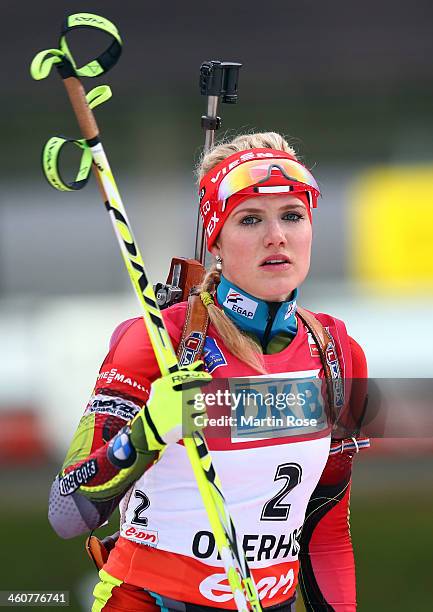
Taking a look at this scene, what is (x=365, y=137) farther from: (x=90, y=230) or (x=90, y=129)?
(x=90, y=129)

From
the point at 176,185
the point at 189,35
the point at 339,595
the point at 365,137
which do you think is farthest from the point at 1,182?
the point at 339,595

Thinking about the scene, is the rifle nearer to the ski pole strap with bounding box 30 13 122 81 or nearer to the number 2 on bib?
the number 2 on bib

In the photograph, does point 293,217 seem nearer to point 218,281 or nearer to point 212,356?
point 218,281

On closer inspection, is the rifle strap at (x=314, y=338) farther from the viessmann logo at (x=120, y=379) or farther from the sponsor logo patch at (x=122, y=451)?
the sponsor logo patch at (x=122, y=451)

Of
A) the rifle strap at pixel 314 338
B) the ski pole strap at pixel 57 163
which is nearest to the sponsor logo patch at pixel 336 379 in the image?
the rifle strap at pixel 314 338

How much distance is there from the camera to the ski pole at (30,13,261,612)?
243cm

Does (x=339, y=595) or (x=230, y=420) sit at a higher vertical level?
(x=230, y=420)

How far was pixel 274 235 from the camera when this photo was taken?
2.72 m

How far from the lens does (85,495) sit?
8.32 feet

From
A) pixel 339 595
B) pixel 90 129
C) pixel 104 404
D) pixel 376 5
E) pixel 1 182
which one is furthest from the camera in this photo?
pixel 1 182

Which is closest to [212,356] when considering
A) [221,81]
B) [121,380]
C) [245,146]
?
[121,380]

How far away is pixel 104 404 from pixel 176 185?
1309cm

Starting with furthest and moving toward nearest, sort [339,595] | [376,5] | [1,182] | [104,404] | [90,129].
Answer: [1,182], [376,5], [339,595], [104,404], [90,129]

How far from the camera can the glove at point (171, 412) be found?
2352mm
